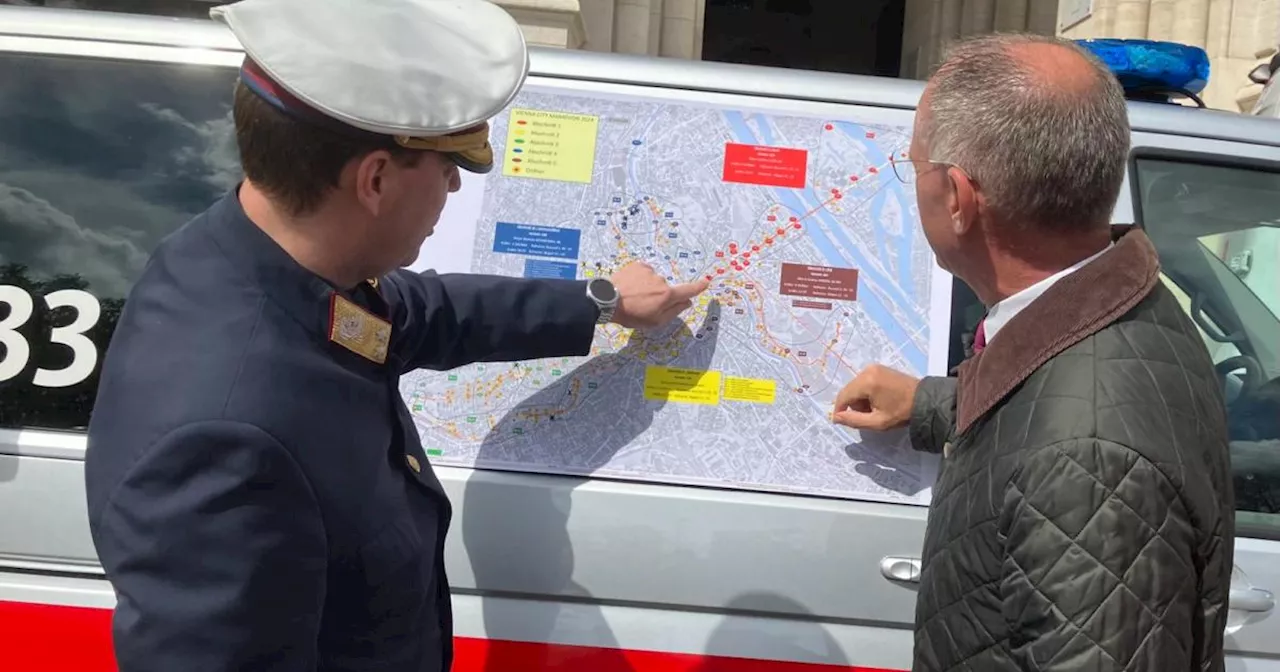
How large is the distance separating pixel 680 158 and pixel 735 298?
0.28 metres

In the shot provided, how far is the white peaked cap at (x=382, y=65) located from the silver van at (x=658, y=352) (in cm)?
64

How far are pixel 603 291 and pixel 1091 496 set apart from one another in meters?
0.87

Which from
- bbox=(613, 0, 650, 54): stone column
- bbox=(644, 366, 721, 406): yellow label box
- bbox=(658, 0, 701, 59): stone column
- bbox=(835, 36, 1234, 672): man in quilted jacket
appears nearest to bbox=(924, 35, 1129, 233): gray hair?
bbox=(835, 36, 1234, 672): man in quilted jacket

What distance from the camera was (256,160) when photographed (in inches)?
40.5

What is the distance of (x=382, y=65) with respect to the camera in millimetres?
984

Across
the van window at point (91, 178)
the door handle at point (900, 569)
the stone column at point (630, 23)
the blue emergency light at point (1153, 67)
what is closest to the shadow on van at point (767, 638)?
the door handle at point (900, 569)

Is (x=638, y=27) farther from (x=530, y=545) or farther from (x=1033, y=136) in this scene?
(x=1033, y=136)

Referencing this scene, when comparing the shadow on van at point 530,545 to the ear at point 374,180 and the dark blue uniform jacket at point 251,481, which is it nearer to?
the dark blue uniform jacket at point 251,481

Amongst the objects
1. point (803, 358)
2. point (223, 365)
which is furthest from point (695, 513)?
point (223, 365)

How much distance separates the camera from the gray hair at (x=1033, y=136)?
105 centimetres

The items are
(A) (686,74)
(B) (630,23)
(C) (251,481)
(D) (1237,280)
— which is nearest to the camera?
(C) (251,481)

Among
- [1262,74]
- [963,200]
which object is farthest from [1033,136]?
[1262,74]

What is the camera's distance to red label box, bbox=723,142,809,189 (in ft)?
5.59

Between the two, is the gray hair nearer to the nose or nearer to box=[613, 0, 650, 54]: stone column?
the nose
